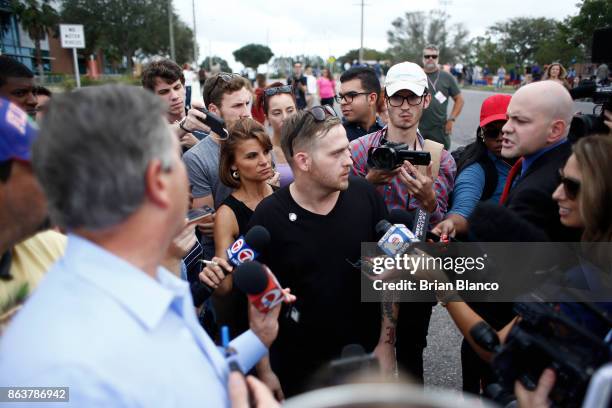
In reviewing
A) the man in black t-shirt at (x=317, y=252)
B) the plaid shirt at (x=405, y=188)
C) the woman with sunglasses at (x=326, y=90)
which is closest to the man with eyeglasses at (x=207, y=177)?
the man in black t-shirt at (x=317, y=252)

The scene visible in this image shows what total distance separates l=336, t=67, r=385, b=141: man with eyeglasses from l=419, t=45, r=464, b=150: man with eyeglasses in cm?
211

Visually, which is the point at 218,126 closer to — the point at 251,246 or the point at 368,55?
the point at 251,246

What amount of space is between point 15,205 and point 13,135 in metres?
0.19

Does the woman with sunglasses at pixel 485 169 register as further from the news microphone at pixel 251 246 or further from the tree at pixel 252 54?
the tree at pixel 252 54

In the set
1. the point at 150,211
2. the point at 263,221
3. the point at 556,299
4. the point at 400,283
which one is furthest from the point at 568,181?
the point at 150,211

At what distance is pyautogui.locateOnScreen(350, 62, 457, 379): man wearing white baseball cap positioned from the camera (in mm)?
2500

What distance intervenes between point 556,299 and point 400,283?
82cm

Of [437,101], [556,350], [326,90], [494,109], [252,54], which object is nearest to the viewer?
[556,350]

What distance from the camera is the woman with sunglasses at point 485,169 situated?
2.77 m

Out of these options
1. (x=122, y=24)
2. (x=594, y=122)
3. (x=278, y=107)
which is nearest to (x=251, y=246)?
(x=594, y=122)

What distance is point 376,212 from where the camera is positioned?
2311 millimetres

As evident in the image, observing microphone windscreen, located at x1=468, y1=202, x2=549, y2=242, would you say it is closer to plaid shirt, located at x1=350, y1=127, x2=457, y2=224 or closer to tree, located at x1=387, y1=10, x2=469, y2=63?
plaid shirt, located at x1=350, y1=127, x2=457, y2=224

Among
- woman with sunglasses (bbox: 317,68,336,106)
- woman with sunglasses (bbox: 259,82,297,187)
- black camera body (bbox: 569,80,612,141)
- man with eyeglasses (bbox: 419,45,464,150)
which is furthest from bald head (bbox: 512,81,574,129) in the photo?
woman with sunglasses (bbox: 317,68,336,106)

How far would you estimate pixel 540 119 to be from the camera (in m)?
2.22
